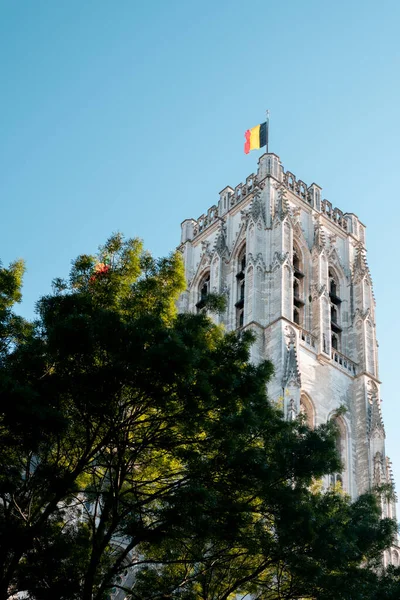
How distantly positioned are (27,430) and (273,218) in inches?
1081

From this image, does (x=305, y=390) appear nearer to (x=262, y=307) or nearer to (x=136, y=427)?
(x=262, y=307)

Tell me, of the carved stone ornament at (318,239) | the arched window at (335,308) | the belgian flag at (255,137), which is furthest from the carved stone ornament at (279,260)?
the belgian flag at (255,137)

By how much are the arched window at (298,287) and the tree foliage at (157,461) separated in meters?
21.5

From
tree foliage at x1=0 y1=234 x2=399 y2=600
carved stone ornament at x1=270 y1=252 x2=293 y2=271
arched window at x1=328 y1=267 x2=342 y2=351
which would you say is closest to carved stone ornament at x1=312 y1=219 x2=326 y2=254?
arched window at x1=328 y1=267 x2=342 y2=351

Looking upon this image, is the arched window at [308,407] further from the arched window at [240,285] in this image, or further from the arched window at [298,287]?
the arched window at [240,285]

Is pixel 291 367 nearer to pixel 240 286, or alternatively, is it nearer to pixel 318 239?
pixel 240 286

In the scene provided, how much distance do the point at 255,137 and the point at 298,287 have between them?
10194 millimetres

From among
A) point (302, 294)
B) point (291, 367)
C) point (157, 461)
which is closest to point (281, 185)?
point (302, 294)

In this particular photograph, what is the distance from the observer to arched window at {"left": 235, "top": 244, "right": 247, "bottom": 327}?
39.6 metres

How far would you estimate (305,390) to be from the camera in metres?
35.7

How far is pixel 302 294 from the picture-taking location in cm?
4009

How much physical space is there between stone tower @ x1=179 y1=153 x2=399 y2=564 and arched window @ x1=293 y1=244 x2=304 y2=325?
0.05 meters

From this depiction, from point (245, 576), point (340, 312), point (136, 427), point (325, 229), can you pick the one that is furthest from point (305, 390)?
point (136, 427)

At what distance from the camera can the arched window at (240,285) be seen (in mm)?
39562
